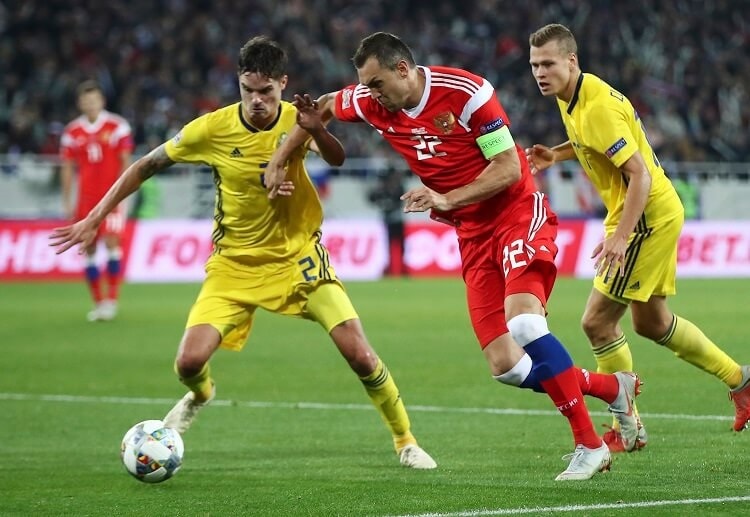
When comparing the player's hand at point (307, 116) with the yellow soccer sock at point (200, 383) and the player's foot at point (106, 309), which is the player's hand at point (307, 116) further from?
the player's foot at point (106, 309)

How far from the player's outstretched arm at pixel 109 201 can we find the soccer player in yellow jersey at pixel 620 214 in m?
2.19

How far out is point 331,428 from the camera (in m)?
9.05

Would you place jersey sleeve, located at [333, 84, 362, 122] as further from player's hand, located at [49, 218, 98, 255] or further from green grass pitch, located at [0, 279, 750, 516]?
green grass pitch, located at [0, 279, 750, 516]

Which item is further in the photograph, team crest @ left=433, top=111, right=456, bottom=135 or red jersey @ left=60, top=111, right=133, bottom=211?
red jersey @ left=60, top=111, right=133, bottom=211

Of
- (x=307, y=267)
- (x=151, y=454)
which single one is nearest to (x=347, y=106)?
(x=307, y=267)

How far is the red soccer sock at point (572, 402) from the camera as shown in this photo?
664cm

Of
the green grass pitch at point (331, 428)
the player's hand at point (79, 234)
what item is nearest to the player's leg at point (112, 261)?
the green grass pitch at point (331, 428)

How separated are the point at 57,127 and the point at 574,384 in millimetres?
19621

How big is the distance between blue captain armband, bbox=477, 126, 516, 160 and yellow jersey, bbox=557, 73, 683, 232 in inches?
22.4

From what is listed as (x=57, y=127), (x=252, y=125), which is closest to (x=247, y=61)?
(x=252, y=125)

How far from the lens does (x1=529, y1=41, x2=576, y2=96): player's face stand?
23.4ft

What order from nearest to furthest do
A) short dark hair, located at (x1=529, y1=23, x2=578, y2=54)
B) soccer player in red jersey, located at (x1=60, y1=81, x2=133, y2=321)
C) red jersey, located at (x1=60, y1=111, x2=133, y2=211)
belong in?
short dark hair, located at (x1=529, y1=23, x2=578, y2=54)
soccer player in red jersey, located at (x1=60, y1=81, x2=133, y2=321)
red jersey, located at (x1=60, y1=111, x2=133, y2=211)

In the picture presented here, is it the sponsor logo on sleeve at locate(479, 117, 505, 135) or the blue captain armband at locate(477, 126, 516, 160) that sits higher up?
the sponsor logo on sleeve at locate(479, 117, 505, 135)

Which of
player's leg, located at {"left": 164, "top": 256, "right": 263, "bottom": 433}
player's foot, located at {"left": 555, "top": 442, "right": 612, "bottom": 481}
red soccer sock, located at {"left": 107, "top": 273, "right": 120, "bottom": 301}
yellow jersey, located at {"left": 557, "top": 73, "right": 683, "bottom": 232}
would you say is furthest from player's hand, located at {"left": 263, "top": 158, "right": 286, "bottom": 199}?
red soccer sock, located at {"left": 107, "top": 273, "right": 120, "bottom": 301}
